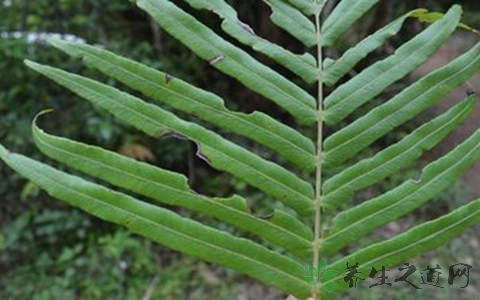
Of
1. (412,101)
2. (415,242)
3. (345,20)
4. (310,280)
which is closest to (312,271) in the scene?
(310,280)

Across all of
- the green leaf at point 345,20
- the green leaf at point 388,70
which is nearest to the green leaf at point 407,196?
the green leaf at point 388,70

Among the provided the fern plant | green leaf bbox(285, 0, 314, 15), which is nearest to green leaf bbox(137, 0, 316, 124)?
the fern plant

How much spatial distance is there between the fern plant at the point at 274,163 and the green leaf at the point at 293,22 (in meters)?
0.04

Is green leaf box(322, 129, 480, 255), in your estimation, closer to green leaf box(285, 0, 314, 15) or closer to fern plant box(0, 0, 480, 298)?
fern plant box(0, 0, 480, 298)

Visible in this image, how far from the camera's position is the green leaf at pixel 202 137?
0.74 metres

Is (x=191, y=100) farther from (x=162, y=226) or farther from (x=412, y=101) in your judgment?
(x=412, y=101)

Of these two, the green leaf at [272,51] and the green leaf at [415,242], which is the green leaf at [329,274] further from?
the green leaf at [272,51]

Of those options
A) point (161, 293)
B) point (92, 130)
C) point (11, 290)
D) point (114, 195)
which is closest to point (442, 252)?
point (161, 293)

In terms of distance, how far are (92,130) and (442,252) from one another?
182cm

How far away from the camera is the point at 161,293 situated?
9.70 feet

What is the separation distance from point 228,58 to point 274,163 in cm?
14

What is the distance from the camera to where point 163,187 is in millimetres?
728

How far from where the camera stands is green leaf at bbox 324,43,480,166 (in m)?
0.79

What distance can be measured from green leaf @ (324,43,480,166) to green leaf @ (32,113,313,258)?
0.41 ft
